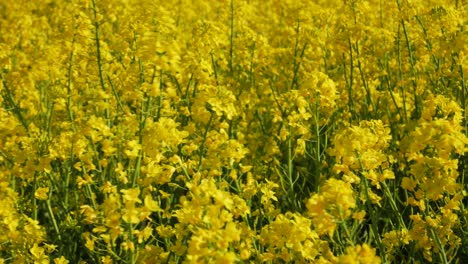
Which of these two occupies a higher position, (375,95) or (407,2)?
(407,2)

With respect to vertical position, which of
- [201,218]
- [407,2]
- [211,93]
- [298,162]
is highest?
[407,2]

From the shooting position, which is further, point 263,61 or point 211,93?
point 263,61

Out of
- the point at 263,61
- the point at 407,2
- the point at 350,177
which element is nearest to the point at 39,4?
the point at 263,61

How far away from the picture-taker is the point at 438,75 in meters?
4.17

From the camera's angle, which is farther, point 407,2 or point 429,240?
point 407,2

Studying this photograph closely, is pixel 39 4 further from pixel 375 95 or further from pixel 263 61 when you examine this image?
pixel 375 95

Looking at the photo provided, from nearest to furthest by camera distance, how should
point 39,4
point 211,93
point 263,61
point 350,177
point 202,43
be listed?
point 350,177 < point 211,93 < point 202,43 < point 263,61 < point 39,4

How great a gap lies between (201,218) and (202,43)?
75.7 inches

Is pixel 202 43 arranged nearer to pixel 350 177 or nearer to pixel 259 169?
pixel 259 169

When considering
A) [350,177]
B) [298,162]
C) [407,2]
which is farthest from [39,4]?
[350,177]

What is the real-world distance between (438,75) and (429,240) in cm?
170

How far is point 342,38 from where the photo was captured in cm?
426

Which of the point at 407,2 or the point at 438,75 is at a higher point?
the point at 407,2

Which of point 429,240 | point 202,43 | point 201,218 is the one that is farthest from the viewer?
point 202,43
